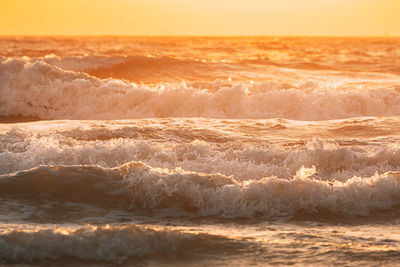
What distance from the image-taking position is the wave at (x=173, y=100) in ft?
55.4

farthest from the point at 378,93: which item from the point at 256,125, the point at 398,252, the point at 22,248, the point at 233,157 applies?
the point at 22,248

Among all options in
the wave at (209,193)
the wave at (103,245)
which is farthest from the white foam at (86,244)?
the wave at (209,193)

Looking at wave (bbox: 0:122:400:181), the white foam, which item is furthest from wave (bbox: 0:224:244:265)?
wave (bbox: 0:122:400:181)

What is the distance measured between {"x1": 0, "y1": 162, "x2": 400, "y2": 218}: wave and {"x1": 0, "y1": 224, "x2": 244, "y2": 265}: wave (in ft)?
3.44

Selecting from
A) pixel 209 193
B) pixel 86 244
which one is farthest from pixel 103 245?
pixel 209 193

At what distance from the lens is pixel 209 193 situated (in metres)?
7.09

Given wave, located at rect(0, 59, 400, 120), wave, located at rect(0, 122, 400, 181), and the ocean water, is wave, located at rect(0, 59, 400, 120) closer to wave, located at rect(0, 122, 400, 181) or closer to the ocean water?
the ocean water

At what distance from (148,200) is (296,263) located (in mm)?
2412

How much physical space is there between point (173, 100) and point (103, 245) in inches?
482

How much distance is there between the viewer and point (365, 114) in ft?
54.9

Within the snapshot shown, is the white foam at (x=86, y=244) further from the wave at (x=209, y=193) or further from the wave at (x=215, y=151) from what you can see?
the wave at (x=215, y=151)

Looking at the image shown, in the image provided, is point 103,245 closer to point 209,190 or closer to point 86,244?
point 86,244

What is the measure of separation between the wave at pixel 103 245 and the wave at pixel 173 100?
10811 mm

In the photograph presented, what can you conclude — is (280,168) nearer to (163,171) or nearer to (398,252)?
(163,171)
